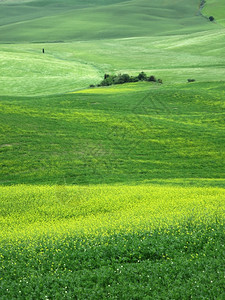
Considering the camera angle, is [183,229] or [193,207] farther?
[193,207]

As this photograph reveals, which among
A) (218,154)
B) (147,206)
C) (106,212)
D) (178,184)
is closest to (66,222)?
(106,212)

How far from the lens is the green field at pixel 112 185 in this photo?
1245 centimetres

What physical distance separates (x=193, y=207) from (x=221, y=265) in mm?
4974

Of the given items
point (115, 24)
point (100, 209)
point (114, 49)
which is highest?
point (115, 24)

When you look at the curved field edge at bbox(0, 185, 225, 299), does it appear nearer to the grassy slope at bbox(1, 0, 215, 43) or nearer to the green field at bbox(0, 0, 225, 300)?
the green field at bbox(0, 0, 225, 300)

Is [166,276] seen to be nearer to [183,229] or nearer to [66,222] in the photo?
[183,229]

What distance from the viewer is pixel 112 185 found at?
2392cm

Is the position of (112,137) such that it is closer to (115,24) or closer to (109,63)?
(109,63)

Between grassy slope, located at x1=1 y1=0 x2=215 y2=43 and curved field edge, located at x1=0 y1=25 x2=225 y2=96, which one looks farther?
grassy slope, located at x1=1 y1=0 x2=215 y2=43

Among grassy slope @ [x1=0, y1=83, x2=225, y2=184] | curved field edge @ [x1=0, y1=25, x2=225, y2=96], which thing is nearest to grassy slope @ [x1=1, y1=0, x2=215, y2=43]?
curved field edge @ [x1=0, y1=25, x2=225, y2=96]

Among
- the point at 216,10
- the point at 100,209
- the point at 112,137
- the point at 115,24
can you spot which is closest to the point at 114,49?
the point at 115,24

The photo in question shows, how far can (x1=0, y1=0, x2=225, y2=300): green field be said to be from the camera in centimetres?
1245

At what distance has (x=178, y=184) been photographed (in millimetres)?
23703

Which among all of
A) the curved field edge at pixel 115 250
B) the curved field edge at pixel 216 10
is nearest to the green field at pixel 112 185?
the curved field edge at pixel 115 250
